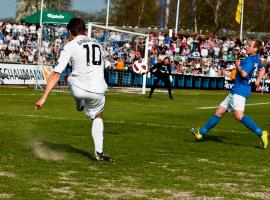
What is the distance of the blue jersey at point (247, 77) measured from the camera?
13688mm

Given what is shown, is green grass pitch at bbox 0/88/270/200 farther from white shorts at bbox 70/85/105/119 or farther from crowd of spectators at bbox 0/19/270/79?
crowd of spectators at bbox 0/19/270/79

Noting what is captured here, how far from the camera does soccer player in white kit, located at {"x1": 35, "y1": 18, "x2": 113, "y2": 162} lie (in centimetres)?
1051

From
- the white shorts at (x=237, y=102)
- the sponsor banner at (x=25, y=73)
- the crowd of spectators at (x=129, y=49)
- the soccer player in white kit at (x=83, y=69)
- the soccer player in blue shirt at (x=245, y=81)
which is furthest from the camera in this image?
the crowd of spectators at (x=129, y=49)

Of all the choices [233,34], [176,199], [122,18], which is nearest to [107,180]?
[176,199]

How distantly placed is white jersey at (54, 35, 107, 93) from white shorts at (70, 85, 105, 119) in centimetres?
7

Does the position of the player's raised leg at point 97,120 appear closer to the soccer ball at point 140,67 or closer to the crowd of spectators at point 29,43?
the soccer ball at point 140,67

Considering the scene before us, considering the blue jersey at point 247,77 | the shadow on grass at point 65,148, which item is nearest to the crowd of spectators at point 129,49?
the blue jersey at point 247,77

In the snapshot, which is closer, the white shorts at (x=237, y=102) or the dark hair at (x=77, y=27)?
the dark hair at (x=77, y=27)

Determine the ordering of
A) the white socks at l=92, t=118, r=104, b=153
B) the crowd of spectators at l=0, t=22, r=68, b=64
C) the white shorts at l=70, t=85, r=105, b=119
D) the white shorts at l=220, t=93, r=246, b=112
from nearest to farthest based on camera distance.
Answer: the white shorts at l=70, t=85, r=105, b=119 → the white socks at l=92, t=118, r=104, b=153 → the white shorts at l=220, t=93, r=246, b=112 → the crowd of spectators at l=0, t=22, r=68, b=64

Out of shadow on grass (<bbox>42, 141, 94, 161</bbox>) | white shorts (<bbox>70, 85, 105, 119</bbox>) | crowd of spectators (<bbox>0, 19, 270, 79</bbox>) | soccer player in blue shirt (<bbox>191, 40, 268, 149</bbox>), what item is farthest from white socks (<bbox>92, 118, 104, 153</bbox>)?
crowd of spectators (<bbox>0, 19, 270, 79</bbox>)

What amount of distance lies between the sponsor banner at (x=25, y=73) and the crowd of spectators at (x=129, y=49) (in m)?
0.71

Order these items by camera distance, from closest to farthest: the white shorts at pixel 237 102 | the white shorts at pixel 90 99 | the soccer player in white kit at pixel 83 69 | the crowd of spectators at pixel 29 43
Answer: the soccer player in white kit at pixel 83 69 → the white shorts at pixel 90 99 → the white shorts at pixel 237 102 → the crowd of spectators at pixel 29 43

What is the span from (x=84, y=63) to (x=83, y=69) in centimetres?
9

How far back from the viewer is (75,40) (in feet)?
34.7
